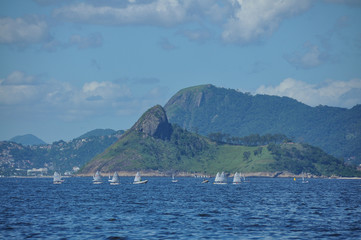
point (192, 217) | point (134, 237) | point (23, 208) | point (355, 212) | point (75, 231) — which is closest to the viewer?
point (134, 237)

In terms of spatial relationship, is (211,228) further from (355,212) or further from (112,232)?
(355,212)

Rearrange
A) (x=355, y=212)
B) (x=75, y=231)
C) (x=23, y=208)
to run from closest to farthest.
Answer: (x=75, y=231), (x=355, y=212), (x=23, y=208)

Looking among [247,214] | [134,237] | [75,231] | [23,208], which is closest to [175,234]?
[134,237]

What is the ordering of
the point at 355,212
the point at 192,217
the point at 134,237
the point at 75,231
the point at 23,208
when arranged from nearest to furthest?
the point at 134,237
the point at 75,231
the point at 192,217
the point at 355,212
the point at 23,208

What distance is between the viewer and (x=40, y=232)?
76562mm

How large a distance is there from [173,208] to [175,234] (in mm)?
43462

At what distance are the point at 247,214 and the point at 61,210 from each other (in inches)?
1513

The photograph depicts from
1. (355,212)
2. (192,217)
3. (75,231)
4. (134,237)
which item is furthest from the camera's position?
(355,212)

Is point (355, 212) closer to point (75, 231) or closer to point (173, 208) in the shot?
point (173, 208)

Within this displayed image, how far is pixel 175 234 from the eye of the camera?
74500 millimetres

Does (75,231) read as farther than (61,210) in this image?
No

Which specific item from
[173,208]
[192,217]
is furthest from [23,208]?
[192,217]

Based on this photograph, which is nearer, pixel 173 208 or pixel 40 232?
pixel 40 232

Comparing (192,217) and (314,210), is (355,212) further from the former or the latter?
(192,217)
